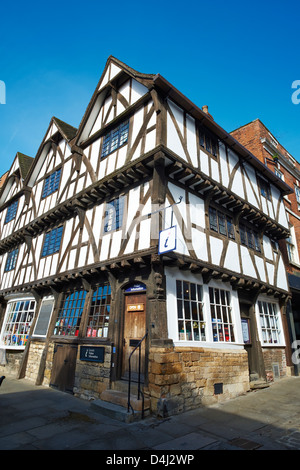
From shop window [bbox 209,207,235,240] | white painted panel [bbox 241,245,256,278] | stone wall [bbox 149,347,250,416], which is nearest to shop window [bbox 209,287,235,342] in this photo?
stone wall [bbox 149,347,250,416]

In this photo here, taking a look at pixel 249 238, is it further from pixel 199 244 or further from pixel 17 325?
pixel 17 325

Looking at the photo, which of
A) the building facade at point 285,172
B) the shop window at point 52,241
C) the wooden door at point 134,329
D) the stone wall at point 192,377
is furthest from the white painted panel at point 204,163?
the building facade at point 285,172

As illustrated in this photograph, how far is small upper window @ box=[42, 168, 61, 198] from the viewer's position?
43.7 ft

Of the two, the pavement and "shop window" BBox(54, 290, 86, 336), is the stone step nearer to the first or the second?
the pavement

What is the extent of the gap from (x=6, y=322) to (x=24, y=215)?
581 cm

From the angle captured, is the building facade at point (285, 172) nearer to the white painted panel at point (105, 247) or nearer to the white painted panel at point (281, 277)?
the white painted panel at point (281, 277)

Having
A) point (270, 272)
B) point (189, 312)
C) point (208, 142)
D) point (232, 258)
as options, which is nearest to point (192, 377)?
point (189, 312)

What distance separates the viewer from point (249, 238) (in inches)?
452

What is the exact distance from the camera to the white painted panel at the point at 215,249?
878 cm

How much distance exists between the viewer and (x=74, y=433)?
500cm

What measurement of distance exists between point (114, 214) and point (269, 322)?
824 cm

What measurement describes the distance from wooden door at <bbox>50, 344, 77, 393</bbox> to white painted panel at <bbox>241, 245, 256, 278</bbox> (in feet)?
21.8

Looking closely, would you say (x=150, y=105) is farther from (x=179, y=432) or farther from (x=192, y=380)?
(x=179, y=432)

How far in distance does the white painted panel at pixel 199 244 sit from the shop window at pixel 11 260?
10831 mm
